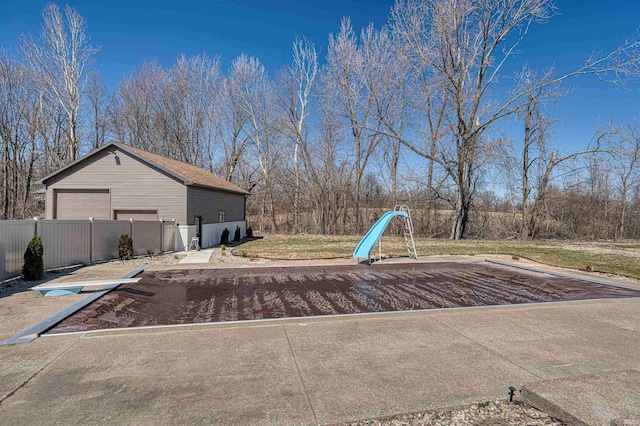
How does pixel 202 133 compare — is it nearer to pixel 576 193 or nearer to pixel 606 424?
pixel 576 193

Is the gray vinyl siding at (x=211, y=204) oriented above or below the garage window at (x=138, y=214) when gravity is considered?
above

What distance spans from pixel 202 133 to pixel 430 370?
3349 centimetres

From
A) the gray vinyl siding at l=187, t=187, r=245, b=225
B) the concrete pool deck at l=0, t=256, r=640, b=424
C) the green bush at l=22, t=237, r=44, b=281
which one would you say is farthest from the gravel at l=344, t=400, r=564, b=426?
the gray vinyl siding at l=187, t=187, r=245, b=225

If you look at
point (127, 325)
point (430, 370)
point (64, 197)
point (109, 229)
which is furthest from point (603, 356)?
point (64, 197)

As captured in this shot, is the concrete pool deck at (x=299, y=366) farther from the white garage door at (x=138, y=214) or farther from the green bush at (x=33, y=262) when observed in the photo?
the white garage door at (x=138, y=214)

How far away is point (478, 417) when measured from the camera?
8.85 feet

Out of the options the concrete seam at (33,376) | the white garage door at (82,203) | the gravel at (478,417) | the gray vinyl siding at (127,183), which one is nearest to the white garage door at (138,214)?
the gray vinyl siding at (127,183)

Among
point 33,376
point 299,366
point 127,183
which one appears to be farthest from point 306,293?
point 127,183

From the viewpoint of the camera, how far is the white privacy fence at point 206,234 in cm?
1594

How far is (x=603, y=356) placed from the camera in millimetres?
3893

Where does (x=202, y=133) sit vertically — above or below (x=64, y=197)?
above

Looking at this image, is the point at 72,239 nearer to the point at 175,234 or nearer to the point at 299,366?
the point at 175,234

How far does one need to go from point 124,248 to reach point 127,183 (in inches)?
212

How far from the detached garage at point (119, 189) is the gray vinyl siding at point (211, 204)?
5.4 inches
